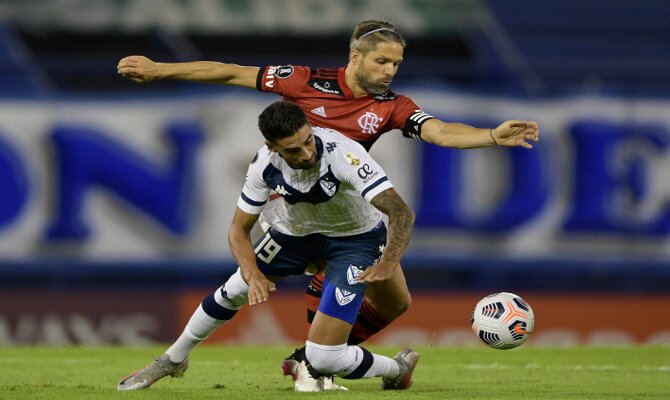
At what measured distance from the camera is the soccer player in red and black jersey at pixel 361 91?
8.13 metres

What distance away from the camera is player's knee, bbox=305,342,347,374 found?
7676 mm

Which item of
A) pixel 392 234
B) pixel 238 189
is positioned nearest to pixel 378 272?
pixel 392 234

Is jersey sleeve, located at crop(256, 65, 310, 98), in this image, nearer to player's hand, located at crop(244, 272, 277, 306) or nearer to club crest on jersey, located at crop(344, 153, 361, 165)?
club crest on jersey, located at crop(344, 153, 361, 165)

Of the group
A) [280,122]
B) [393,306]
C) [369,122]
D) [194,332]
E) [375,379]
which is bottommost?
[375,379]

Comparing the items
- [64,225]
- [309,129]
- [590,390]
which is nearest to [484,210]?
[64,225]

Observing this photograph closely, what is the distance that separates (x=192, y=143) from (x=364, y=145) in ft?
25.0

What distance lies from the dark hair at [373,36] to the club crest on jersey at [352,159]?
0.91 meters

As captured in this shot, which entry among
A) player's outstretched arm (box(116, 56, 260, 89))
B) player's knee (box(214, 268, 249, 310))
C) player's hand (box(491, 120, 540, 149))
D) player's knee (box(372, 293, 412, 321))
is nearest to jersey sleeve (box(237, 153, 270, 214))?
player's knee (box(214, 268, 249, 310))

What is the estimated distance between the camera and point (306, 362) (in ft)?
25.9

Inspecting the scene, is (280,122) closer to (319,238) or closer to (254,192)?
(254,192)

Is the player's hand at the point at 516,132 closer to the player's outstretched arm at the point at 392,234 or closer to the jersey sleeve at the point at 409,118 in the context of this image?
the player's outstretched arm at the point at 392,234

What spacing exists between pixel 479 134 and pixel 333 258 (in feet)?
3.67

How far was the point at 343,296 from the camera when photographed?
7.77 m

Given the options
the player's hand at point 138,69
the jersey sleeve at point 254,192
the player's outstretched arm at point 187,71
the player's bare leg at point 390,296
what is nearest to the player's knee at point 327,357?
the player's bare leg at point 390,296
